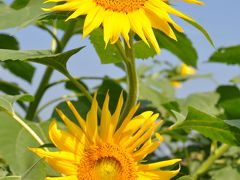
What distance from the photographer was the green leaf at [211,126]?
1.19 metres

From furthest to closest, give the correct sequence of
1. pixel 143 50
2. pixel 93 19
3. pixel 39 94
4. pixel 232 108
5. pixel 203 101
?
1. pixel 203 101
2. pixel 39 94
3. pixel 232 108
4. pixel 143 50
5. pixel 93 19

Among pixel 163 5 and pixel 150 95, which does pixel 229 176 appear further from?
pixel 163 5

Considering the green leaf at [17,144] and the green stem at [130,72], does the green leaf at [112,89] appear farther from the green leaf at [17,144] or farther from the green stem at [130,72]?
the green stem at [130,72]

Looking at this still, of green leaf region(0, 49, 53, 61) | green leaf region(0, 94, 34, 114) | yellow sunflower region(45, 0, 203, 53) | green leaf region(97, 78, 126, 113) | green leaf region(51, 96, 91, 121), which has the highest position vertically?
yellow sunflower region(45, 0, 203, 53)

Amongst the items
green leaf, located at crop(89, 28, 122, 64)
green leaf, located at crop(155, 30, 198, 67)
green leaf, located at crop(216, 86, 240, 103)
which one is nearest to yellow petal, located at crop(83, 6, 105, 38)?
green leaf, located at crop(89, 28, 122, 64)

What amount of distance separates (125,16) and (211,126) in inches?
11.8

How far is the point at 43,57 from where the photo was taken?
1.12 m

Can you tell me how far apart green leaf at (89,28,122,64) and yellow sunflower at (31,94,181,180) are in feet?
0.61

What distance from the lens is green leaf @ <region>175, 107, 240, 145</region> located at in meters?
1.19

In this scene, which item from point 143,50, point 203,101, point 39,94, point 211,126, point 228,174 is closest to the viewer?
point 211,126

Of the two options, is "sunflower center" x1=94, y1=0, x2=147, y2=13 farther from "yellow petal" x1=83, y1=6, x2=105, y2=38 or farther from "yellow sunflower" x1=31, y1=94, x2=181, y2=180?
"yellow sunflower" x1=31, y1=94, x2=181, y2=180

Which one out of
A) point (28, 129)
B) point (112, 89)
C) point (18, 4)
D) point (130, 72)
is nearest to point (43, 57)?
point (130, 72)

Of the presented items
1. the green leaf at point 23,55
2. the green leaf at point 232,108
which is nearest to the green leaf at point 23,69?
the green leaf at point 232,108

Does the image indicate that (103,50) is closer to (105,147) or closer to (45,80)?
(105,147)
